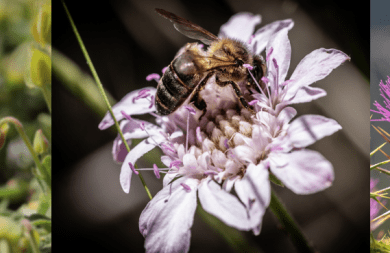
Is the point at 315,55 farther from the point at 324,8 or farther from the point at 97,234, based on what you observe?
the point at 97,234

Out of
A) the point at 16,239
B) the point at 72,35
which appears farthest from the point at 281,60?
the point at 16,239

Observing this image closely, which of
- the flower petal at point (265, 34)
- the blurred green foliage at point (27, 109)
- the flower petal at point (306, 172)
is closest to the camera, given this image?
the flower petal at point (306, 172)

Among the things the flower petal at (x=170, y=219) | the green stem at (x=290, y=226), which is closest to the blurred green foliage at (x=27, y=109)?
the flower petal at (x=170, y=219)

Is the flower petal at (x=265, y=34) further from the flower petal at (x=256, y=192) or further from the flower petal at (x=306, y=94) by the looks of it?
the flower petal at (x=256, y=192)

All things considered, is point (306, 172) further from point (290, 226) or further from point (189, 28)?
point (189, 28)

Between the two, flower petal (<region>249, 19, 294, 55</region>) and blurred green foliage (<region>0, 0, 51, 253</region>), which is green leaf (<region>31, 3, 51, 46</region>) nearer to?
blurred green foliage (<region>0, 0, 51, 253</region>)

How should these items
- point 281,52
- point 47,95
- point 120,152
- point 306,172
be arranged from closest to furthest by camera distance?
point 306,172
point 281,52
point 120,152
point 47,95

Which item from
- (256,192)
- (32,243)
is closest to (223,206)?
(256,192)
